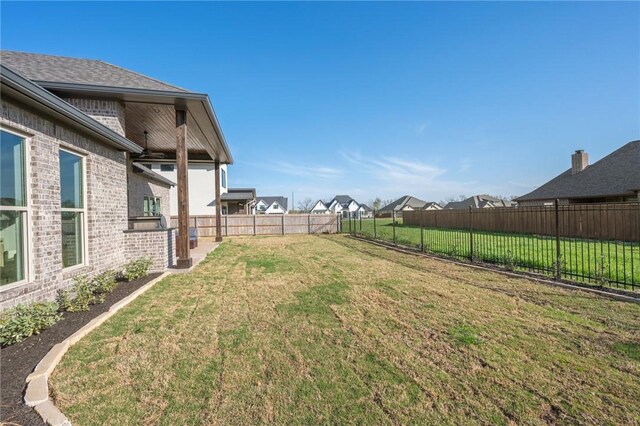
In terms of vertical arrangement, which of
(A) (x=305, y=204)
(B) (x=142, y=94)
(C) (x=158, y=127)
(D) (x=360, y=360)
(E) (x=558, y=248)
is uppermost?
(C) (x=158, y=127)

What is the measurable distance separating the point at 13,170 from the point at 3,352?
2286mm

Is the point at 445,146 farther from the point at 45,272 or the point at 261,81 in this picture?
the point at 45,272

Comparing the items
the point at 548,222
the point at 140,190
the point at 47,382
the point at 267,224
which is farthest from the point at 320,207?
the point at 47,382

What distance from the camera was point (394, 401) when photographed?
2291 millimetres

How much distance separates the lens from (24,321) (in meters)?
3.43

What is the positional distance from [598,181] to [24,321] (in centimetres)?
2569

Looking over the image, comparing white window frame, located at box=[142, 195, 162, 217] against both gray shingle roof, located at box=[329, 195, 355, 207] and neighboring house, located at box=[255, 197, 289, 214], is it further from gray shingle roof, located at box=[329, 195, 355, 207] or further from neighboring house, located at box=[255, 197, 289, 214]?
gray shingle roof, located at box=[329, 195, 355, 207]

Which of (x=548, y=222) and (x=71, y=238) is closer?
(x=71, y=238)

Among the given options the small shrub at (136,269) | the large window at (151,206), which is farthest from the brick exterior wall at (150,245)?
the large window at (151,206)

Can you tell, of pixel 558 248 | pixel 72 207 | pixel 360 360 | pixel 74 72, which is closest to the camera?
pixel 360 360

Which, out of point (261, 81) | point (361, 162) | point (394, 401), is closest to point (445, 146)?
point (361, 162)

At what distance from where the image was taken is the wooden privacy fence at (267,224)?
66.2 ft

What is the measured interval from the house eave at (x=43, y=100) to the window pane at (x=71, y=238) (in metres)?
1.58

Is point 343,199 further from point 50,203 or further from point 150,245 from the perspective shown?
point 50,203
